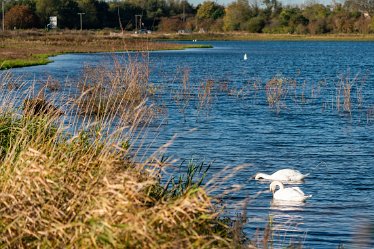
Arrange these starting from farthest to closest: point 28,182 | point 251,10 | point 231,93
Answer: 1. point 251,10
2. point 231,93
3. point 28,182

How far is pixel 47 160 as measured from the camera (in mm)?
7375

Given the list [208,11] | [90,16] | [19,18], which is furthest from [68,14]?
[208,11]

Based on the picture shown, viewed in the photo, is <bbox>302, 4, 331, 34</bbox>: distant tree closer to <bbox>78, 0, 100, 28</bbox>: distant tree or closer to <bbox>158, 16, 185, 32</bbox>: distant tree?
<bbox>158, 16, 185, 32</bbox>: distant tree

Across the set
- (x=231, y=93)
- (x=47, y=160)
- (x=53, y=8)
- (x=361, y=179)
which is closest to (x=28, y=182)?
(x=47, y=160)

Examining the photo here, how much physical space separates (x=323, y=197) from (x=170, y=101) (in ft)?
51.4

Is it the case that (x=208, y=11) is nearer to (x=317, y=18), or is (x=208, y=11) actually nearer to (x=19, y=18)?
(x=317, y=18)

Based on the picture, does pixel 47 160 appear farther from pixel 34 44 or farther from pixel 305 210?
pixel 34 44

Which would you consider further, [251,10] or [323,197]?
[251,10]

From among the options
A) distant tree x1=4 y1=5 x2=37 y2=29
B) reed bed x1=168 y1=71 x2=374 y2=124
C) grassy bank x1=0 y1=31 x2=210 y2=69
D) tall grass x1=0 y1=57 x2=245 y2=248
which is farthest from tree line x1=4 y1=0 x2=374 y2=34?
tall grass x1=0 y1=57 x2=245 y2=248

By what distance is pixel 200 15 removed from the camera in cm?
17562

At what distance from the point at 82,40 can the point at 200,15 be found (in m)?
87.1

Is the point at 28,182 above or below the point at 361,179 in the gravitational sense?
above

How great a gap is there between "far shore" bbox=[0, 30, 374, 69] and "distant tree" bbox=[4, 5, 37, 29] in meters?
15.6

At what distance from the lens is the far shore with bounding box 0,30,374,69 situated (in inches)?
2189
